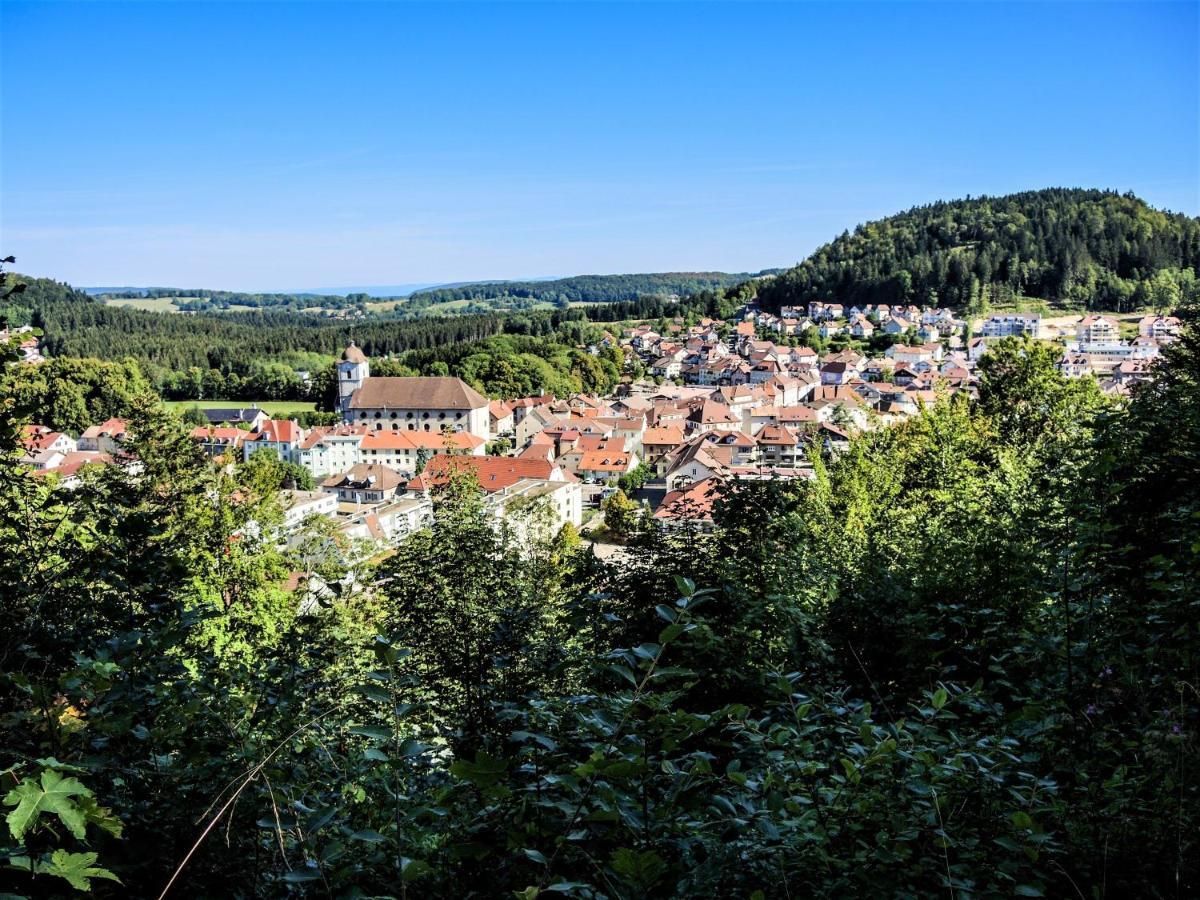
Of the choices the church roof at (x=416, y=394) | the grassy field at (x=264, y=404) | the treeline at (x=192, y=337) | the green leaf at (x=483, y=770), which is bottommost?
the grassy field at (x=264, y=404)

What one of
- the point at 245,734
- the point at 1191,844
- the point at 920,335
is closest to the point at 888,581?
the point at 1191,844

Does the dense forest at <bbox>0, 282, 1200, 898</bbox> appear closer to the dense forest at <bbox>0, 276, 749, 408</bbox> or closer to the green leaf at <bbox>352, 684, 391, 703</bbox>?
the green leaf at <bbox>352, 684, 391, 703</bbox>

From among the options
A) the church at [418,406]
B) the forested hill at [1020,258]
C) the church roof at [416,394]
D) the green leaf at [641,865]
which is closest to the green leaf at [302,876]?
the green leaf at [641,865]

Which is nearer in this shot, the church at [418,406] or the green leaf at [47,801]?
the green leaf at [47,801]

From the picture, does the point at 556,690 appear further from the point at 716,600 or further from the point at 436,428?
the point at 436,428

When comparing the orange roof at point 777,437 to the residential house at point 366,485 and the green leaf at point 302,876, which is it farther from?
the green leaf at point 302,876

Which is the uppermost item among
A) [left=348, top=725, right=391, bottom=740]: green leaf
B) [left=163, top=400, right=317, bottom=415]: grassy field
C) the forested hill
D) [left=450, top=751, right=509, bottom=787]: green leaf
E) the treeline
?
the forested hill

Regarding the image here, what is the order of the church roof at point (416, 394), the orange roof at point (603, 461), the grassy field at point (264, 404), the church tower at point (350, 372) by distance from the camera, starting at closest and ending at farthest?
the orange roof at point (603, 461) → the church roof at point (416, 394) → the church tower at point (350, 372) → the grassy field at point (264, 404)

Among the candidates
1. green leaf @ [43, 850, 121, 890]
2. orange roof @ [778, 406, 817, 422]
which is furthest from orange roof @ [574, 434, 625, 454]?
green leaf @ [43, 850, 121, 890]
